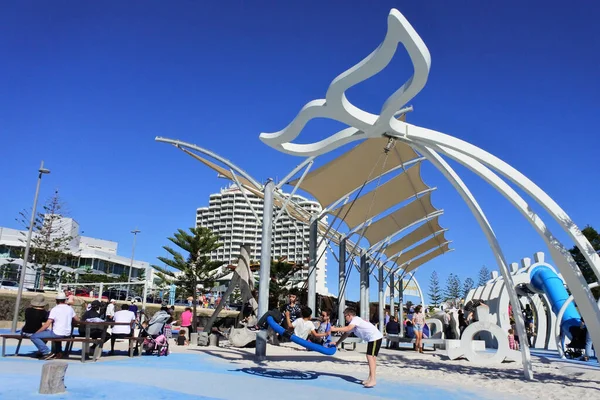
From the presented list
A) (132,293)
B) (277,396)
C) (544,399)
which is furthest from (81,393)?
(132,293)

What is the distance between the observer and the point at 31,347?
1094 centimetres

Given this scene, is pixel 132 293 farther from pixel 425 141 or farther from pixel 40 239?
pixel 425 141

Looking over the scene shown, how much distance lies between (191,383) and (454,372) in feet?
17.1

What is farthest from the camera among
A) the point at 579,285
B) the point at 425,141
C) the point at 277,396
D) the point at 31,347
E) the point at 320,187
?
the point at 320,187

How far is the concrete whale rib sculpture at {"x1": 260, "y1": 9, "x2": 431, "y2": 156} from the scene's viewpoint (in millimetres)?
6094

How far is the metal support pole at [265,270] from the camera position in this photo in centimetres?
1012

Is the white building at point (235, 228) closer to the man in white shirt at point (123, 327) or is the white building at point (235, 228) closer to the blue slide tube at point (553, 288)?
the blue slide tube at point (553, 288)

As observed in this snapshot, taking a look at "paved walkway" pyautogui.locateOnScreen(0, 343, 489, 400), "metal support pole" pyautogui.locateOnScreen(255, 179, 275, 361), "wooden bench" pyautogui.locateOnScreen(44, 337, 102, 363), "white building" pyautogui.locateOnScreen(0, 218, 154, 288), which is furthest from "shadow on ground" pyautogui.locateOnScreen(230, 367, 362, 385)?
"white building" pyautogui.locateOnScreen(0, 218, 154, 288)

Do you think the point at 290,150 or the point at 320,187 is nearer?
the point at 290,150

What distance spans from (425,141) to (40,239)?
3238cm

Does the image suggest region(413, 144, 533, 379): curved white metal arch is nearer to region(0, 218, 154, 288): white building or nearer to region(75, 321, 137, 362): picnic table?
region(75, 321, 137, 362): picnic table

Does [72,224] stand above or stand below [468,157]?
above

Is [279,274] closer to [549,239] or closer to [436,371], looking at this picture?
[436,371]

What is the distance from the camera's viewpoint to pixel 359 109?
7.96 metres
